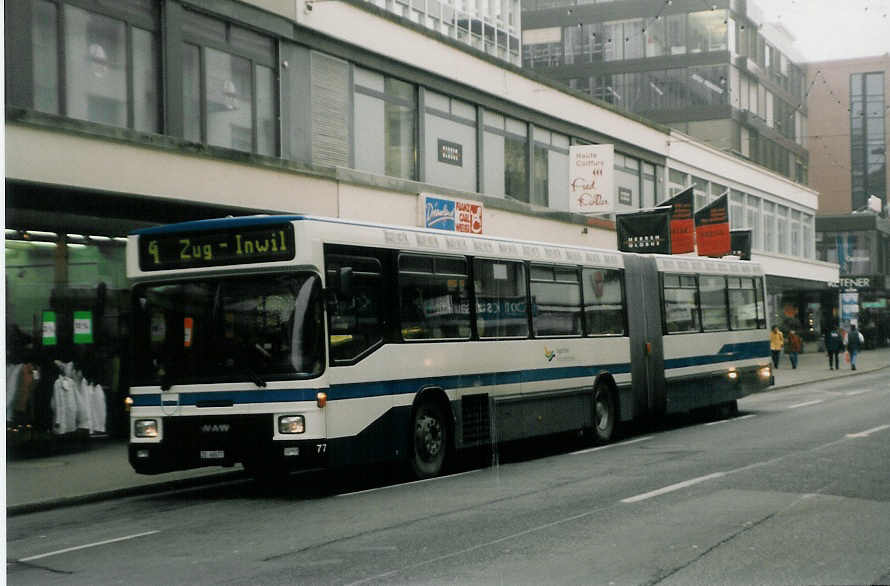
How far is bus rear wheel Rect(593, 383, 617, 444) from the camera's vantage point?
58.5 feet

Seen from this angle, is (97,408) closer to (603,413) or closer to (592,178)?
(603,413)

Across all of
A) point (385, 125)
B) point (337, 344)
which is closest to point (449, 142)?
point (385, 125)

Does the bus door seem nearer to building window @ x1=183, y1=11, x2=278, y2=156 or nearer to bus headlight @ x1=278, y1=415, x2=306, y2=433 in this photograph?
building window @ x1=183, y1=11, x2=278, y2=156

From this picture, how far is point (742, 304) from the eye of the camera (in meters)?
23.3

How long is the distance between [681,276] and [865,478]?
9259mm

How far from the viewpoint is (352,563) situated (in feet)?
26.6

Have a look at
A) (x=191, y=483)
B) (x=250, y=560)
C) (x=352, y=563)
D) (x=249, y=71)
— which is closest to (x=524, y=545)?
(x=352, y=563)

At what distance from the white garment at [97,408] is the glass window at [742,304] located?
1173cm

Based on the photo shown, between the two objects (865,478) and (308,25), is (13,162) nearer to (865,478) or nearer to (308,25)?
(308,25)

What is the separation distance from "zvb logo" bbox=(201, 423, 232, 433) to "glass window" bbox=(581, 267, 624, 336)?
7335 mm

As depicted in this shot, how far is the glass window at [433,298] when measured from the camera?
534 inches

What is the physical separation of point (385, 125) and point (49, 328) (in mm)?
9570

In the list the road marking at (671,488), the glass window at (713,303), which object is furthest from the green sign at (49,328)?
the glass window at (713,303)

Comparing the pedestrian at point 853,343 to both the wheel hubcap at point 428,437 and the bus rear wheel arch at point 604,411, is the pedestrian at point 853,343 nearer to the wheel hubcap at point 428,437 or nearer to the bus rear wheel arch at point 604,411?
the bus rear wheel arch at point 604,411
